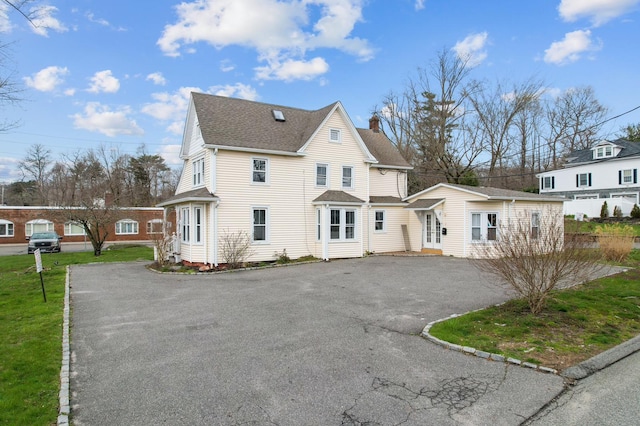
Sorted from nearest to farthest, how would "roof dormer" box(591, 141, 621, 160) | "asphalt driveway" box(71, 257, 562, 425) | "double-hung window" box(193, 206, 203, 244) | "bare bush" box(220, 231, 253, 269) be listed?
"asphalt driveway" box(71, 257, 562, 425) → "bare bush" box(220, 231, 253, 269) → "double-hung window" box(193, 206, 203, 244) → "roof dormer" box(591, 141, 621, 160)

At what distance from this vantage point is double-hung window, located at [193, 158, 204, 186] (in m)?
18.2

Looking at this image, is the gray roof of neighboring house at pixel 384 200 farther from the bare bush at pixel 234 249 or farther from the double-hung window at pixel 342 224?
the bare bush at pixel 234 249

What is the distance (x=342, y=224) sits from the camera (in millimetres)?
19688

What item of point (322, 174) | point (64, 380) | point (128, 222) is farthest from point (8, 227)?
point (64, 380)

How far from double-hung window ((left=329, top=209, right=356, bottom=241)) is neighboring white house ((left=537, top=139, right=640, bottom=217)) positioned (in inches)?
1021

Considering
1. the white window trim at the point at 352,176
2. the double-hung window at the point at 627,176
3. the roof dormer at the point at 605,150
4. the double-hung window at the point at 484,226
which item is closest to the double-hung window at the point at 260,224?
the white window trim at the point at 352,176

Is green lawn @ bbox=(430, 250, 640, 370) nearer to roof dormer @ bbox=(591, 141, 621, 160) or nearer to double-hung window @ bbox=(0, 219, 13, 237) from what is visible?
roof dormer @ bbox=(591, 141, 621, 160)

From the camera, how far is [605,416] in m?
4.04

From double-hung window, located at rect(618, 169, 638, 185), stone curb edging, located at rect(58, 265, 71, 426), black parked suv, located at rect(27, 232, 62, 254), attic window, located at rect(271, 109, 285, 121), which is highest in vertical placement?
attic window, located at rect(271, 109, 285, 121)

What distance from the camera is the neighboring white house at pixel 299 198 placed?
17294mm

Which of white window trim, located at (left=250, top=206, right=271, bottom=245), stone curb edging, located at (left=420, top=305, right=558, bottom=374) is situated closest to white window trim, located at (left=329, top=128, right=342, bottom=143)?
white window trim, located at (left=250, top=206, right=271, bottom=245)

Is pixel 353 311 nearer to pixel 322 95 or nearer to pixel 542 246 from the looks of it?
pixel 542 246

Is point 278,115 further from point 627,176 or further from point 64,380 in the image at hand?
point 627,176

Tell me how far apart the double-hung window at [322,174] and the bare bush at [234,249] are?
5.26m
